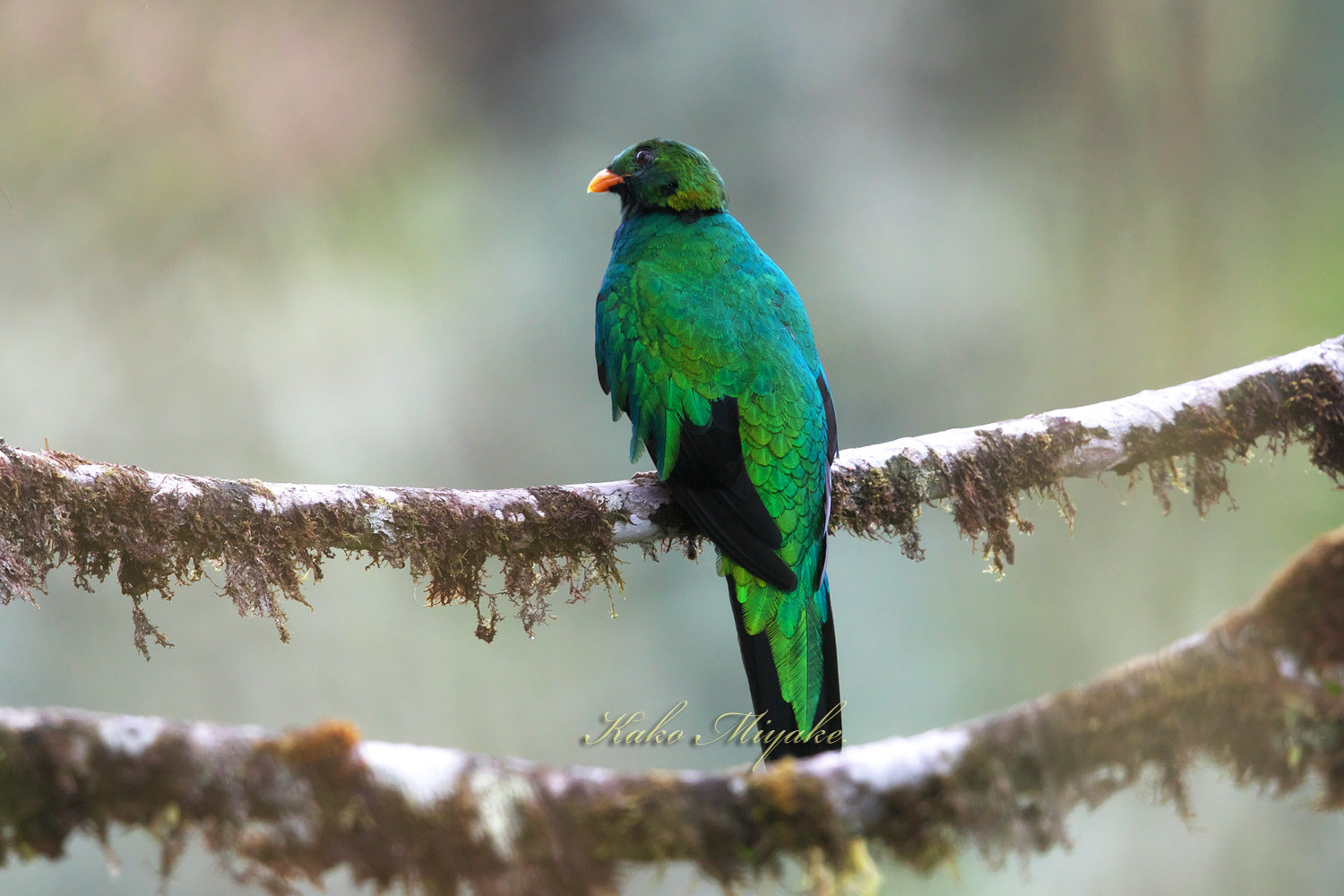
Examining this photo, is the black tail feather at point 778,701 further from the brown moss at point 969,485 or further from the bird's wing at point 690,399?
the brown moss at point 969,485

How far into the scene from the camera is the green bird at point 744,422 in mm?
2297

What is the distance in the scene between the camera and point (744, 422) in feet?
8.63

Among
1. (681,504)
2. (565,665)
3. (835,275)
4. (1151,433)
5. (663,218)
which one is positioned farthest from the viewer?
(835,275)

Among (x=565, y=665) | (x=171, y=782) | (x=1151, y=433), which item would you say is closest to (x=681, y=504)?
(x=1151, y=433)

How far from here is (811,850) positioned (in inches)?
46.6

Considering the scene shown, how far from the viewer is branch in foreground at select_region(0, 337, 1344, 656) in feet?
7.43

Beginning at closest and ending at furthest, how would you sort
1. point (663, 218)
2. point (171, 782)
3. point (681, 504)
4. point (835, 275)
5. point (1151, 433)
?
point (171, 782) → point (681, 504) → point (1151, 433) → point (663, 218) → point (835, 275)

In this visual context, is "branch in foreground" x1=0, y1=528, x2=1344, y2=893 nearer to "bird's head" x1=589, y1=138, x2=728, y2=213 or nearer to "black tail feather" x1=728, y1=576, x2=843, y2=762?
"black tail feather" x1=728, y1=576, x2=843, y2=762

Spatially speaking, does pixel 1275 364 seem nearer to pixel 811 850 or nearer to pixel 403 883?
pixel 811 850

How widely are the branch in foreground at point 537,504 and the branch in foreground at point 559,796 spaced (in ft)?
4.10

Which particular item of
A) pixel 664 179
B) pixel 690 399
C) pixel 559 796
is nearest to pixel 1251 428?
pixel 690 399

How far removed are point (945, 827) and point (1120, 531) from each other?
8.92m

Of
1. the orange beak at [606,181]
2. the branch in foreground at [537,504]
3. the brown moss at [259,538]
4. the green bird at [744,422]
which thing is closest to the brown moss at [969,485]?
the branch in foreground at [537,504]

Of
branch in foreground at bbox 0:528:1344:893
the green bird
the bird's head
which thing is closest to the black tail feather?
the green bird
